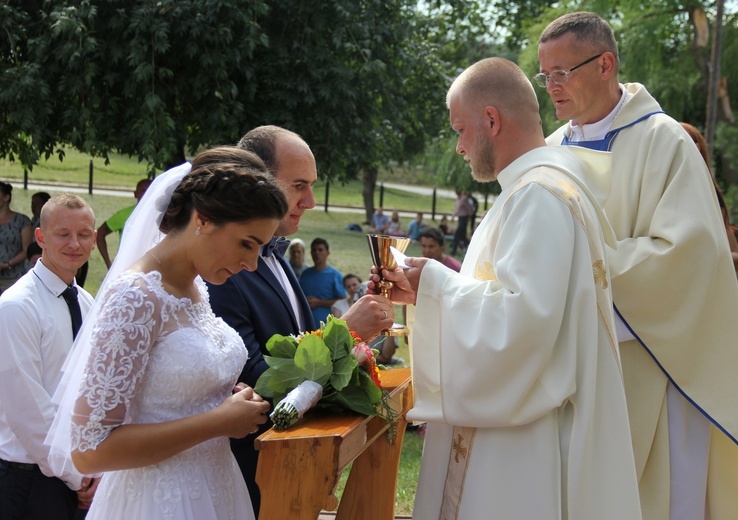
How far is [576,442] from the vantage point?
Answer: 3.12 metres

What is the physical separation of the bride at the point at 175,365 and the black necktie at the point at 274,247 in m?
0.61

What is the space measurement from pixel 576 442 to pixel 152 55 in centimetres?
647

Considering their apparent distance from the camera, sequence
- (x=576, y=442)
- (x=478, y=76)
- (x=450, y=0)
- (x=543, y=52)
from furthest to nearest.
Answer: (x=450, y=0), (x=543, y=52), (x=478, y=76), (x=576, y=442)

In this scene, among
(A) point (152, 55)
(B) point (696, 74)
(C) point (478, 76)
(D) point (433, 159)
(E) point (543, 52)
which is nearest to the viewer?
(C) point (478, 76)

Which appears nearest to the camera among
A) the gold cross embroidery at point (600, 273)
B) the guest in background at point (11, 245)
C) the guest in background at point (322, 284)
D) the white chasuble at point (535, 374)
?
the white chasuble at point (535, 374)

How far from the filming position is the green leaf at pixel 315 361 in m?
2.89

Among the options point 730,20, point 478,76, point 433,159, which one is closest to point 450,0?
point 730,20

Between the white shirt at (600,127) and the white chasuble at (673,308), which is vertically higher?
the white shirt at (600,127)

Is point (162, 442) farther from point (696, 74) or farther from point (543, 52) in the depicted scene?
point (696, 74)

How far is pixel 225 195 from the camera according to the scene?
2.78 metres

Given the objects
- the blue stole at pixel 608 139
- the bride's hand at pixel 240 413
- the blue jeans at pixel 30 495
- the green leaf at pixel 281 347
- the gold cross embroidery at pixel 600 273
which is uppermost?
the blue stole at pixel 608 139

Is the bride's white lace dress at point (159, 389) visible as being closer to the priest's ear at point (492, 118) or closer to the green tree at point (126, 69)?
the priest's ear at point (492, 118)

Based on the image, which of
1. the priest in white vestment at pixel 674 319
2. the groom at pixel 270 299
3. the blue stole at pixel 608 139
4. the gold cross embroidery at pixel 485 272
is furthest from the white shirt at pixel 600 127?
the groom at pixel 270 299

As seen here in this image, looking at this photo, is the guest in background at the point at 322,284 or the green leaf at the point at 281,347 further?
the guest in background at the point at 322,284
